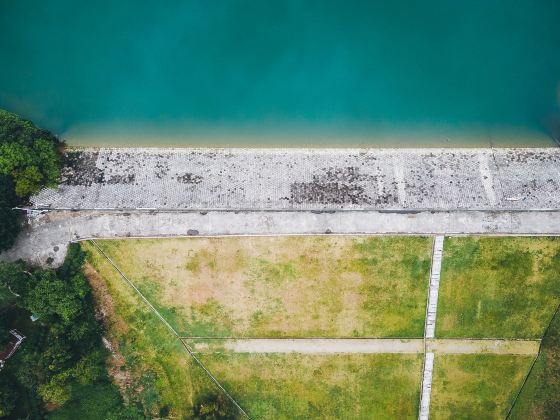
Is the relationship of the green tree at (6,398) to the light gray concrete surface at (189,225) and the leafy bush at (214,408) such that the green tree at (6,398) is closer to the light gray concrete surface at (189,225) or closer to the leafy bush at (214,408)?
the light gray concrete surface at (189,225)

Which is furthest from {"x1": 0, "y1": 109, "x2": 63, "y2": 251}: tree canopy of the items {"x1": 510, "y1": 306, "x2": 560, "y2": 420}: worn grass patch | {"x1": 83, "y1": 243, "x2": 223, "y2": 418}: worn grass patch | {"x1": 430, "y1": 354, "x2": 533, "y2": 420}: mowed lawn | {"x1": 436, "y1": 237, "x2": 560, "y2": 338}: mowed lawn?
{"x1": 510, "y1": 306, "x2": 560, "y2": 420}: worn grass patch

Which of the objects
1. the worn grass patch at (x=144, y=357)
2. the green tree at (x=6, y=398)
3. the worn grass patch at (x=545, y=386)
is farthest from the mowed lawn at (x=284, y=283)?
the green tree at (x=6, y=398)

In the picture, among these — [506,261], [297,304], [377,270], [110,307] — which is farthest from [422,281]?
[110,307]

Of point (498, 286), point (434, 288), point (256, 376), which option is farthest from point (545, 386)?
point (256, 376)

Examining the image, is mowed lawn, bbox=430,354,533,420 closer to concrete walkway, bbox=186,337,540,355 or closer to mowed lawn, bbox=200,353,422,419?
concrete walkway, bbox=186,337,540,355

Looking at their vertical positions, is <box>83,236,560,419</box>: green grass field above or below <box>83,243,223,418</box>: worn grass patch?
above

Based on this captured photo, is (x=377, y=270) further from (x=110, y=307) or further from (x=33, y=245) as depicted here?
(x=33, y=245)
